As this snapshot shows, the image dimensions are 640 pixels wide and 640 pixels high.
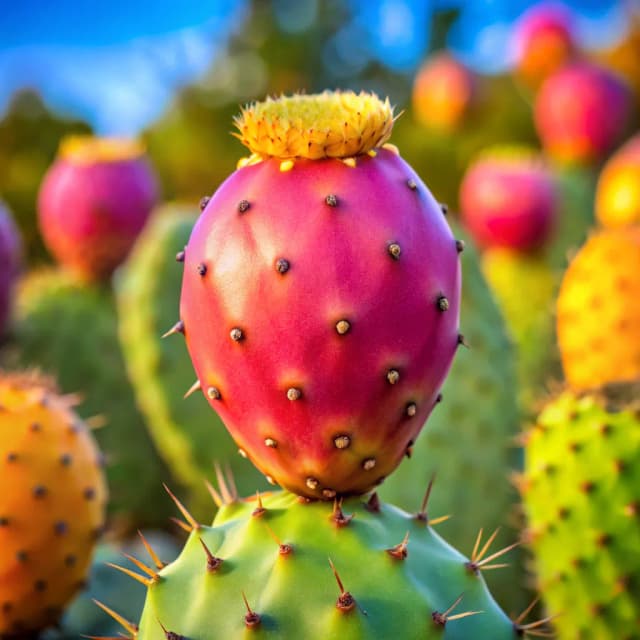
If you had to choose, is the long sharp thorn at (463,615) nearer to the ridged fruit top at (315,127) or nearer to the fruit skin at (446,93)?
the ridged fruit top at (315,127)

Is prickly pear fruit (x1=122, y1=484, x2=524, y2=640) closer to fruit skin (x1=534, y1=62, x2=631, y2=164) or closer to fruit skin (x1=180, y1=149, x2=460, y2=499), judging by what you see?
fruit skin (x1=180, y1=149, x2=460, y2=499)

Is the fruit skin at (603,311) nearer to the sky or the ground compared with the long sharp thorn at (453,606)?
nearer to the sky

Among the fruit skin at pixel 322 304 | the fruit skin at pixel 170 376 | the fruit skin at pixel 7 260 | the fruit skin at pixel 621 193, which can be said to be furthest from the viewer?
the fruit skin at pixel 621 193

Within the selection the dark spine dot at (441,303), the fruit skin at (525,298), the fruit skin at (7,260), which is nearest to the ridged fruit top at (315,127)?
the dark spine dot at (441,303)

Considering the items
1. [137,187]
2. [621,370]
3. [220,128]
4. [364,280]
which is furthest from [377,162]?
[220,128]

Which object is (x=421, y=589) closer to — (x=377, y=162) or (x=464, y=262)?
(x=377, y=162)

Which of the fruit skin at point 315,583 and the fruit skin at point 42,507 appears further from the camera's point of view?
the fruit skin at point 42,507

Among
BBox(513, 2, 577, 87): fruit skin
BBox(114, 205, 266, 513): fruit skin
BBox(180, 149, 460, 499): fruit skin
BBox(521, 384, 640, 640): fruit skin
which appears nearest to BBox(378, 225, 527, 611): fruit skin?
BBox(521, 384, 640, 640): fruit skin
